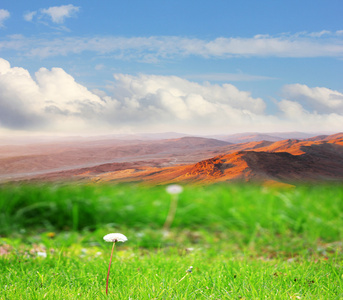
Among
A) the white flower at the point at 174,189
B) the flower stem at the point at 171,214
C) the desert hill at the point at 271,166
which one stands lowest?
the flower stem at the point at 171,214

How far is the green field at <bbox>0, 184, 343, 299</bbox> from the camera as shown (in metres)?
2.33

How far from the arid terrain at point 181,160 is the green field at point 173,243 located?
441 millimetres

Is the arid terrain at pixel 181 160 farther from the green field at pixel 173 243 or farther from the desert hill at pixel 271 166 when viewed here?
the green field at pixel 173 243

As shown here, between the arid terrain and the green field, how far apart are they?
0.44m

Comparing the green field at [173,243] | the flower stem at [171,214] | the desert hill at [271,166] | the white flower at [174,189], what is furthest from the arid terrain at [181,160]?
the flower stem at [171,214]

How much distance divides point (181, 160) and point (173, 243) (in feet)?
2.65

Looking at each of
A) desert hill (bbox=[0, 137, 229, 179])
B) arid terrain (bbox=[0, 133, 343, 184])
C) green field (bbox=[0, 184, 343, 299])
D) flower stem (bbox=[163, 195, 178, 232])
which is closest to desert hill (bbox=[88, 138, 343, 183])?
arid terrain (bbox=[0, 133, 343, 184])

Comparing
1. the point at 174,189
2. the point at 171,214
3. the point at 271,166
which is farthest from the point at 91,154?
the point at 271,166

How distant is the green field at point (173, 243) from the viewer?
7.66ft

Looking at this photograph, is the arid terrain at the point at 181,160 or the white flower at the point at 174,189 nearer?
the arid terrain at the point at 181,160

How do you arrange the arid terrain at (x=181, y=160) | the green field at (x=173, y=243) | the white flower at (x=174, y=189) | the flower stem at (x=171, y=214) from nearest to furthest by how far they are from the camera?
1. the green field at (x=173, y=243)
2. the arid terrain at (x=181, y=160)
3. the white flower at (x=174, y=189)
4. the flower stem at (x=171, y=214)

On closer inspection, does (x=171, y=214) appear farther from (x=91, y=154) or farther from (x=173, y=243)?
(x=91, y=154)

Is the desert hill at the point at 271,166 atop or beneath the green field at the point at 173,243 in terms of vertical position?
atop

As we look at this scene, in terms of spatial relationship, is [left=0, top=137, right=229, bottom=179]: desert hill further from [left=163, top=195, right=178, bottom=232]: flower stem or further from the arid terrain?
[left=163, top=195, right=178, bottom=232]: flower stem
